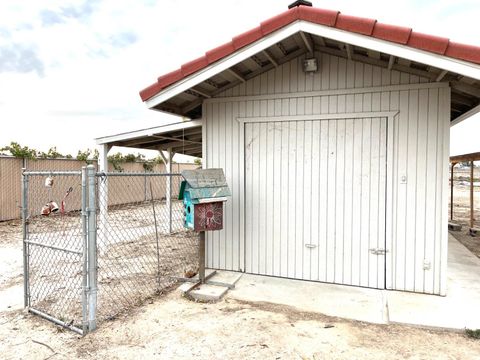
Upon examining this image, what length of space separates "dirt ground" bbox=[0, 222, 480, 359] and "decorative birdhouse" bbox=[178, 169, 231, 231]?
95 centimetres

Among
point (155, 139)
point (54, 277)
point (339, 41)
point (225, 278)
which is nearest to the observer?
point (339, 41)

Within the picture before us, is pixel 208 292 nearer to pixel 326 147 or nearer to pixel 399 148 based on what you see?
pixel 326 147

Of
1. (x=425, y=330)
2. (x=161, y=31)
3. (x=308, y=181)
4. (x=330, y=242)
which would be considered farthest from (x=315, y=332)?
(x=161, y=31)

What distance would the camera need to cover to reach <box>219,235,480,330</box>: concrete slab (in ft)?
10.4

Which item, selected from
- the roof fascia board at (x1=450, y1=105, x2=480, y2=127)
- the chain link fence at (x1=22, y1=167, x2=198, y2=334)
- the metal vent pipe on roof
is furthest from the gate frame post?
the roof fascia board at (x1=450, y1=105, x2=480, y2=127)

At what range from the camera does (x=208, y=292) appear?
148 inches

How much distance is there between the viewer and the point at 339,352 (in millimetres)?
2578

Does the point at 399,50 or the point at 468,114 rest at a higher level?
the point at 399,50

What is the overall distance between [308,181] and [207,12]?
186 inches

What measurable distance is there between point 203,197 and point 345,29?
2293mm

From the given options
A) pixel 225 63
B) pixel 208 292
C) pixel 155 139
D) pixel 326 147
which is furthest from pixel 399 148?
pixel 155 139

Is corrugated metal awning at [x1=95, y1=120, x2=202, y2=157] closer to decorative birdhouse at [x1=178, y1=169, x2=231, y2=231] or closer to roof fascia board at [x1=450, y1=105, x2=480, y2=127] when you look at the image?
decorative birdhouse at [x1=178, y1=169, x2=231, y2=231]

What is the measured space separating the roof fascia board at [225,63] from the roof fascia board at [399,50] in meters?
0.19

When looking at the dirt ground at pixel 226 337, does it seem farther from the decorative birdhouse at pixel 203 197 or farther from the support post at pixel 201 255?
the decorative birdhouse at pixel 203 197
